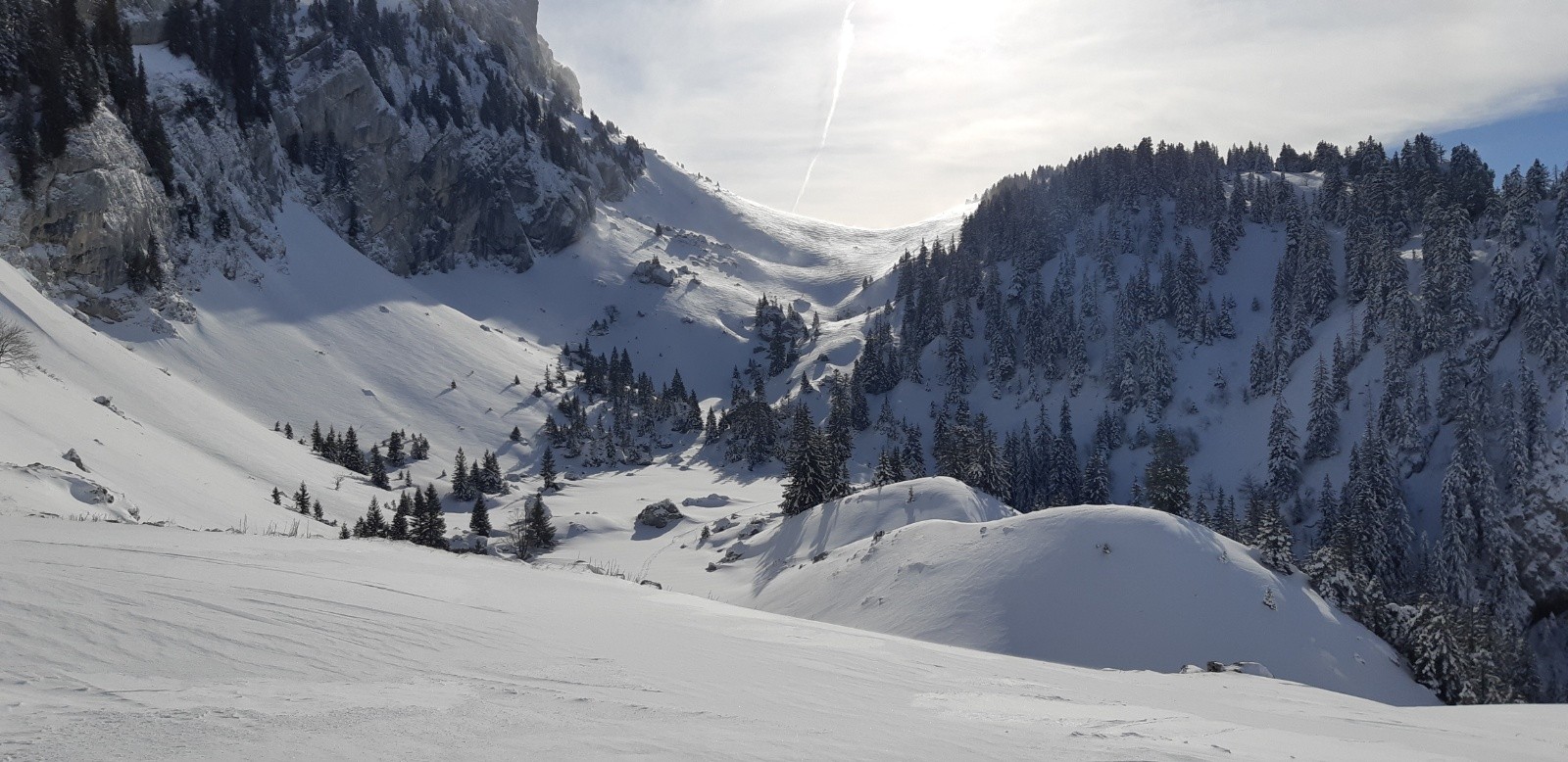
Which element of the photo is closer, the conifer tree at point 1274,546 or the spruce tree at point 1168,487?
the conifer tree at point 1274,546

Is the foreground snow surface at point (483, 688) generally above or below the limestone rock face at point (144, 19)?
below

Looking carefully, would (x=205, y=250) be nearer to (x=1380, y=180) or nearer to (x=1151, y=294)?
(x=1151, y=294)

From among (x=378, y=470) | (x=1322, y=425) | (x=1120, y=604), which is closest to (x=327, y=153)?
(x=378, y=470)

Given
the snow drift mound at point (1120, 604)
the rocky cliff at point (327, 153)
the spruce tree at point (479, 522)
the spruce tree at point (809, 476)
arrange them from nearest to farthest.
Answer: the snow drift mound at point (1120, 604), the spruce tree at point (809, 476), the spruce tree at point (479, 522), the rocky cliff at point (327, 153)

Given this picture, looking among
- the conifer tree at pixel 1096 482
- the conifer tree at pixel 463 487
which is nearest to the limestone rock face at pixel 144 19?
the conifer tree at pixel 463 487

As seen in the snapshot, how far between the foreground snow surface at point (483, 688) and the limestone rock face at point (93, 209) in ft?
228

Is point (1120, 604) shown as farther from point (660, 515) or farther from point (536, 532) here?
point (660, 515)

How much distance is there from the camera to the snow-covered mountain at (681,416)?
10141mm

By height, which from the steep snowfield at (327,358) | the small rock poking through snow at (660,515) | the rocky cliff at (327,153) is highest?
the rocky cliff at (327,153)

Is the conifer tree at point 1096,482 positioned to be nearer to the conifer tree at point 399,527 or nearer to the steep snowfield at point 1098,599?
the steep snowfield at point 1098,599

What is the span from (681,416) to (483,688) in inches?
4364

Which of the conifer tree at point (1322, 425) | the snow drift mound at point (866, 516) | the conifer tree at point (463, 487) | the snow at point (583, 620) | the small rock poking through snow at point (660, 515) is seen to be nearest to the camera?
the snow at point (583, 620)

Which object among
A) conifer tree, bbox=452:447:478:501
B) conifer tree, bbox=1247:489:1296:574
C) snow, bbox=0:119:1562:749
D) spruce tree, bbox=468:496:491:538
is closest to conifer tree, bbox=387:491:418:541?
snow, bbox=0:119:1562:749

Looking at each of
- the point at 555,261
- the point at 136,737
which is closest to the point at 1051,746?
the point at 136,737
